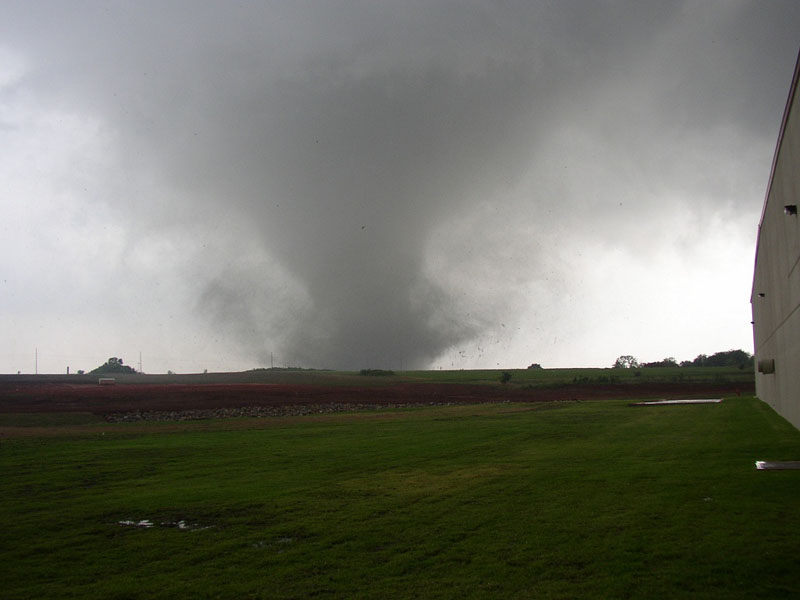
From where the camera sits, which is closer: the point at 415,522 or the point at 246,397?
the point at 415,522

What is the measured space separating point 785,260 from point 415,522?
16.4 m

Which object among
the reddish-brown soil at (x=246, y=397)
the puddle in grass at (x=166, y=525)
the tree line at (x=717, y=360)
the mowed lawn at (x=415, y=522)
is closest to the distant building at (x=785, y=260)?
the mowed lawn at (x=415, y=522)

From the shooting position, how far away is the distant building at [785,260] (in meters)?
16.7

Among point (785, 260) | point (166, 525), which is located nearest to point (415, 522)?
point (166, 525)

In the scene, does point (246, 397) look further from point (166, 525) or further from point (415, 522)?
point (415, 522)

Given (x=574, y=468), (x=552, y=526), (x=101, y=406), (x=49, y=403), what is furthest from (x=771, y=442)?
(x=49, y=403)

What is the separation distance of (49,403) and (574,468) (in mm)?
49299

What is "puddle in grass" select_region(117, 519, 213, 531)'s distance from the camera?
34.7ft

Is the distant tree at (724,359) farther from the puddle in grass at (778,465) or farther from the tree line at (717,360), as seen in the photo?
the puddle in grass at (778,465)

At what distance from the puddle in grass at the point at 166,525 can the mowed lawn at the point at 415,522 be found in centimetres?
8

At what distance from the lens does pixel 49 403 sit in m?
51.8

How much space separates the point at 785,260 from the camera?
20312 mm

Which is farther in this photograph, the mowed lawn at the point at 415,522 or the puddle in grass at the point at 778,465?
the puddle in grass at the point at 778,465

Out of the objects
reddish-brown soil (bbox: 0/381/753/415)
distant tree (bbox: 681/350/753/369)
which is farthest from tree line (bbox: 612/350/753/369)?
reddish-brown soil (bbox: 0/381/753/415)
